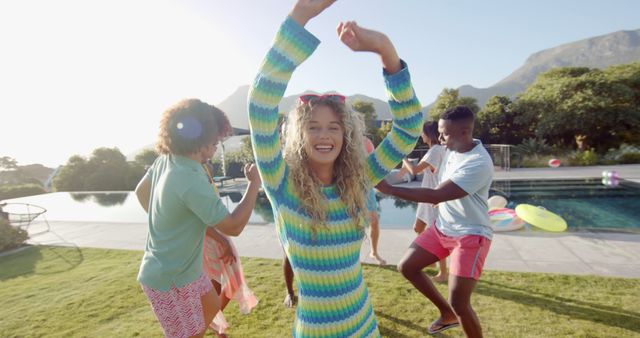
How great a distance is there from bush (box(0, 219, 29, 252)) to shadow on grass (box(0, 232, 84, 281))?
0.41m

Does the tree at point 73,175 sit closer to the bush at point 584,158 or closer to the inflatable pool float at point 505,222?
the inflatable pool float at point 505,222

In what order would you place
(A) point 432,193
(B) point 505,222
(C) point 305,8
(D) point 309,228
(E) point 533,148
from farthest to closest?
(E) point 533,148, (B) point 505,222, (A) point 432,193, (D) point 309,228, (C) point 305,8

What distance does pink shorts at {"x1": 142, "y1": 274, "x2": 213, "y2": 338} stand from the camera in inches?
81.0

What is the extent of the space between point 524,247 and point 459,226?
345 centimetres

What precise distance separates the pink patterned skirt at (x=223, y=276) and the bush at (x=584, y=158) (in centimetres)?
2241

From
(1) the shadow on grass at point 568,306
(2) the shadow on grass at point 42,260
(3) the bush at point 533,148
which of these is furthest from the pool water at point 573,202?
(3) the bush at point 533,148

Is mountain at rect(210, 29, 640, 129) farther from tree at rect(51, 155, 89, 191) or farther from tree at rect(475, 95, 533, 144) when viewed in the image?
tree at rect(51, 155, 89, 191)

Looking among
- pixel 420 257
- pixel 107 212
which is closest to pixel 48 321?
pixel 420 257

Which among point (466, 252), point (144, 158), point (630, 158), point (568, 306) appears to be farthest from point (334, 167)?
point (144, 158)

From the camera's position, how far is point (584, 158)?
19328 millimetres

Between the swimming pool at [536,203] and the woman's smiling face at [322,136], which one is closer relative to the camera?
the woman's smiling face at [322,136]

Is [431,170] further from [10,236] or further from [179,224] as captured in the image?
[10,236]

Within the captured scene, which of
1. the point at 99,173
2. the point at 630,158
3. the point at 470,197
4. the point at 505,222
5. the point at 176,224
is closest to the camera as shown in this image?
the point at 176,224

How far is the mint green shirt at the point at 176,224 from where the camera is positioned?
1.82 metres
